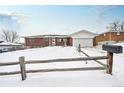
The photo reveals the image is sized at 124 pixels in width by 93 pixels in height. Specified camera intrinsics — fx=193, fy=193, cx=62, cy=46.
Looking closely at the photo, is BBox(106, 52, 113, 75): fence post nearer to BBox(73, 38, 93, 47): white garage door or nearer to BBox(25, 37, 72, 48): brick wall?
BBox(73, 38, 93, 47): white garage door

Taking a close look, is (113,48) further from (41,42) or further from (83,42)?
(41,42)

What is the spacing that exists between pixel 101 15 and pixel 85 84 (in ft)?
3.12

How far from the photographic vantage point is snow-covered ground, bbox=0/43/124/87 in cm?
244

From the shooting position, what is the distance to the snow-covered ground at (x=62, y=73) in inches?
96.2

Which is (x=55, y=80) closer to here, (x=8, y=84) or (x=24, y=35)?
(x=8, y=84)

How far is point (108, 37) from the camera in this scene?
2713 mm

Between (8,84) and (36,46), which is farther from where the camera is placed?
(36,46)

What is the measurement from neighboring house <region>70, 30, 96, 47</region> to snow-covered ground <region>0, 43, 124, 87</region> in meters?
0.09

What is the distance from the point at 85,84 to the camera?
2.44 meters

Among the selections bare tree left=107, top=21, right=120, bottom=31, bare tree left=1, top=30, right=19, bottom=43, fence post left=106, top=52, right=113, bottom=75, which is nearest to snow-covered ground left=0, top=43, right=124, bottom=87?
fence post left=106, top=52, right=113, bottom=75

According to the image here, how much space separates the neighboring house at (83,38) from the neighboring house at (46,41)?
0.25ft
